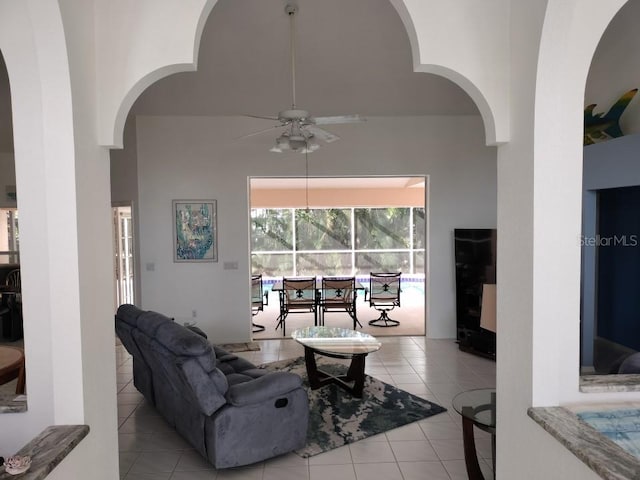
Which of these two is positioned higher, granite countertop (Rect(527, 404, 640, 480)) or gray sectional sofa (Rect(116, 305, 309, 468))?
granite countertop (Rect(527, 404, 640, 480))

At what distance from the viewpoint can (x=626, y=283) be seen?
381 cm

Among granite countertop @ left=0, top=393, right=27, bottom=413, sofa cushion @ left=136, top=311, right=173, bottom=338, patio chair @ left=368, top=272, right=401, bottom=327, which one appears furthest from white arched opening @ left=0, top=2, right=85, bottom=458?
patio chair @ left=368, top=272, right=401, bottom=327

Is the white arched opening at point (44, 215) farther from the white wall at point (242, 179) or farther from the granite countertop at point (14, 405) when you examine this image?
the white wall at point (242, 179)

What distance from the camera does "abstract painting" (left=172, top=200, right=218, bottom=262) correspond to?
6.07 m

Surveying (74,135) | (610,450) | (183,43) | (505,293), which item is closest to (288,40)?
(183,43)

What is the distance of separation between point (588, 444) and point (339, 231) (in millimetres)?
9185

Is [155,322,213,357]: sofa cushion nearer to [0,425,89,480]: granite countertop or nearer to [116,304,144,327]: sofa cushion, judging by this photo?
[116,304,144,327]: sofa cushion

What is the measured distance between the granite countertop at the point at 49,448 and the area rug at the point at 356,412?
1835 mm

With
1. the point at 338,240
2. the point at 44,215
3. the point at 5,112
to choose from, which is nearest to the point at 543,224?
the point at 44,215

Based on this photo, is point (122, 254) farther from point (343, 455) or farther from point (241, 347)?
point (343, 455)

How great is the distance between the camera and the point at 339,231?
35.1 ft

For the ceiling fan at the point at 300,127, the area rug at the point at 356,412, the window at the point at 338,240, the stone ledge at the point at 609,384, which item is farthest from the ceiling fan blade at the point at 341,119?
the window at the point at 338,240

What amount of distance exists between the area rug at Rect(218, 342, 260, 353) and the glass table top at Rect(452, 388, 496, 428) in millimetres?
3479

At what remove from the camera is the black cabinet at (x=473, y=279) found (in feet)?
18.2
